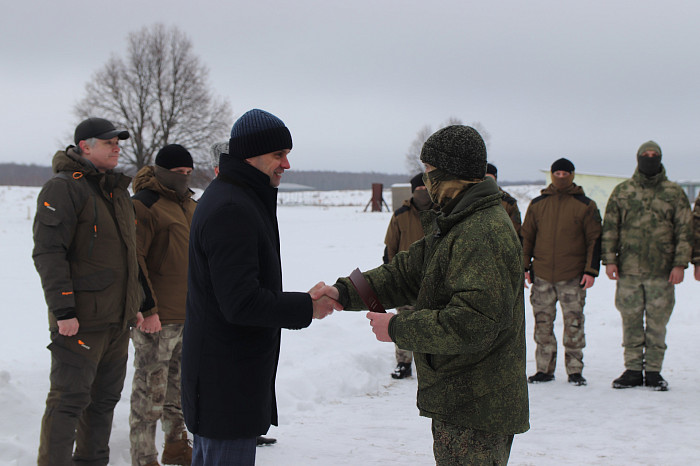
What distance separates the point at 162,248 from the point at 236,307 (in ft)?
6.86

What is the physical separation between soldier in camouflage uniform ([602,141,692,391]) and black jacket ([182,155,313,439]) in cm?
487

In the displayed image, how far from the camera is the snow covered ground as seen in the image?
4.31 m

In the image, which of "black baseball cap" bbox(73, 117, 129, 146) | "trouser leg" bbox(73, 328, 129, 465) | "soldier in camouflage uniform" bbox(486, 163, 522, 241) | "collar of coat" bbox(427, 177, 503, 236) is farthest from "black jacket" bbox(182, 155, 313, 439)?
"soldier in camouflage uniform" bbox(486, 163, 522, 241)

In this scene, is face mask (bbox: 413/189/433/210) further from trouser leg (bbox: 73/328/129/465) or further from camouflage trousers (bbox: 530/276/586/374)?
trouser leg (bbox: 73/328/129/465)

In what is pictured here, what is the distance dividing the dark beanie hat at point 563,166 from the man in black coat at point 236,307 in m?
4.72

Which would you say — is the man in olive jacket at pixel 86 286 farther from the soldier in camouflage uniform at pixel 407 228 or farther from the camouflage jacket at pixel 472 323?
the soldier in camouflage uniform at pixel 407 228

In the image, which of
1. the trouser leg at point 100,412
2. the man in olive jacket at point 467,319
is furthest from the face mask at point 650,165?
the trouser leg at point 100,412

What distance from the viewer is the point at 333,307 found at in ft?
9.38

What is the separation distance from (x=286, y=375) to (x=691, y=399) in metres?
3.90

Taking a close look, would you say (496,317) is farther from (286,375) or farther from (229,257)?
(286,375)

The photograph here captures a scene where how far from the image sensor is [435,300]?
2.49 metres

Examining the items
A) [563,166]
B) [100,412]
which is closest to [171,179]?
[100,412]

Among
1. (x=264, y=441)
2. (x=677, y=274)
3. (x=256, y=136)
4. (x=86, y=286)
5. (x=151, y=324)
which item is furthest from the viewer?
(x=677, y=274)

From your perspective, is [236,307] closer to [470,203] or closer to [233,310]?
[233,310]
